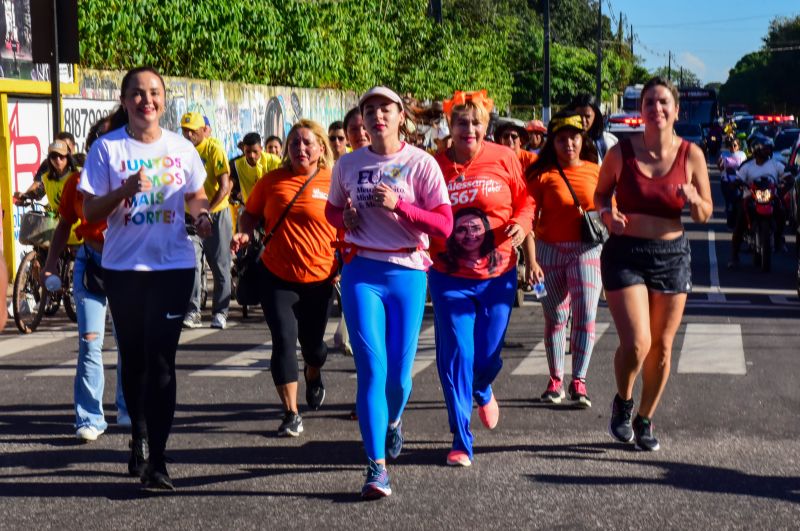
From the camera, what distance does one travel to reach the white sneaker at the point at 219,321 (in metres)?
13.5

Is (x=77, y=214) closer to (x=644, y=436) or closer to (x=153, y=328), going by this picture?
(x=153, y=328)

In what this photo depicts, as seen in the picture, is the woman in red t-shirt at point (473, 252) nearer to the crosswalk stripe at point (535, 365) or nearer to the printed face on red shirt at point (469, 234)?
the printed face on red shirt at point (469, 234)

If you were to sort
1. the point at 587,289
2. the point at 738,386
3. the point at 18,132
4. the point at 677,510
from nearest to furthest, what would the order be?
the point at 677,510 < the point at 587,289 < the point at 738,386 < the point at 18,132

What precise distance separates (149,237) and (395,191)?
3.75 ft

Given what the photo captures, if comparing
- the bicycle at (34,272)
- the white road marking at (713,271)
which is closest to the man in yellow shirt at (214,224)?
the bicycle at (34,272)

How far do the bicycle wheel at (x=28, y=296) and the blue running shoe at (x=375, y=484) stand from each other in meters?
6.88

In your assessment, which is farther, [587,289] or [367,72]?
[367,72]

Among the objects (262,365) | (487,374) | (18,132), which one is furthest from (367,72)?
(487,374)

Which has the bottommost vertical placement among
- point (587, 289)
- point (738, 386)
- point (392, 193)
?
point (738, 386)

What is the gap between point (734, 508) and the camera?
20.8 ft

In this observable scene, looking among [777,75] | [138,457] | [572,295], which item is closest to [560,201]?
[572,295]

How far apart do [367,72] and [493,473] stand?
88.2 feet

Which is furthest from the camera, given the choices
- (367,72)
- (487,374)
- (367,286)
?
(367,72)

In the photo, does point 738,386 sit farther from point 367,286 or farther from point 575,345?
point 367,286
